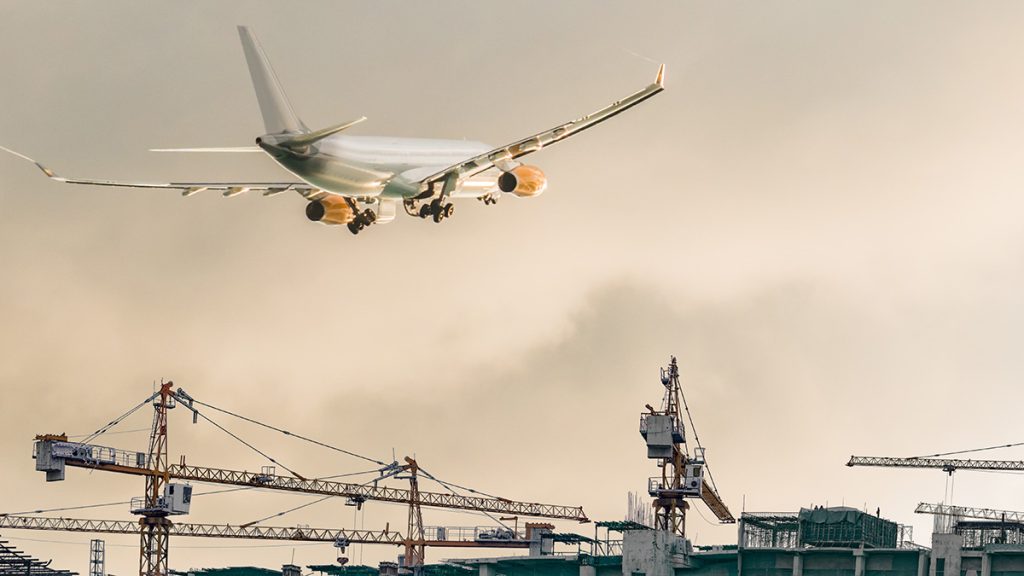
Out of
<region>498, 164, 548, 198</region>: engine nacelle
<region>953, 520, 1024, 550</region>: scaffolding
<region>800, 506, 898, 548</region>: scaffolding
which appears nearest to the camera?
<region>498, 164, 548, 198</region>: engine nacelle

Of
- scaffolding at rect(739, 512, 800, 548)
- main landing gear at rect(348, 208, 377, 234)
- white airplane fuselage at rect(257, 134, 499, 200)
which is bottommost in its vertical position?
scaffolding at rect(739, 512, 800, 548)

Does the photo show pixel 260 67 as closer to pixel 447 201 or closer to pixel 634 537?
pixel 447 201

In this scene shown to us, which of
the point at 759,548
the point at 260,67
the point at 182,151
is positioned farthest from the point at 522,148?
the point at 759,548

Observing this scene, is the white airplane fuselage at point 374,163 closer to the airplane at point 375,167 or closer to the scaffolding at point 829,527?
the airplane at point 375,167

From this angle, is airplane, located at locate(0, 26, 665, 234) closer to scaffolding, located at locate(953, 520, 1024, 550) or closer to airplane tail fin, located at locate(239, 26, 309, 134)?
airplane tail fin, located at locate(239, 26, 309, 134)

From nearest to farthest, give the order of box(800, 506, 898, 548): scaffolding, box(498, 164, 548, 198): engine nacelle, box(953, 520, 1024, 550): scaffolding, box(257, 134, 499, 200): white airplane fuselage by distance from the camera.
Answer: box(257, 134, 499, 200): white airplane fuselage, box(498, 164, 548, 198): engine nacelle, box(800, 506, 898, 548): scaffolding, box(953, 520, 1024, 550): scaffolding

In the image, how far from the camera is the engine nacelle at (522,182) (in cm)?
11912

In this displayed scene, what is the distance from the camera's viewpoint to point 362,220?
120562 millimetres

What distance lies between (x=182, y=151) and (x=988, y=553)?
63.1m

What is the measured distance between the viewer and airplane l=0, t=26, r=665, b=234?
111500mm

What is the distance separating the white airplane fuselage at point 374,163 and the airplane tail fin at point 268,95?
1.63m

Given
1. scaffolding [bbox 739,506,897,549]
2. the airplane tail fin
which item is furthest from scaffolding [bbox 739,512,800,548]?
the airplane tail fin

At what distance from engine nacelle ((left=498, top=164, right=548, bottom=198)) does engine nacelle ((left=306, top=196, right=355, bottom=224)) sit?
8.78 meters

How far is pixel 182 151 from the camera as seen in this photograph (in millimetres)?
101188
